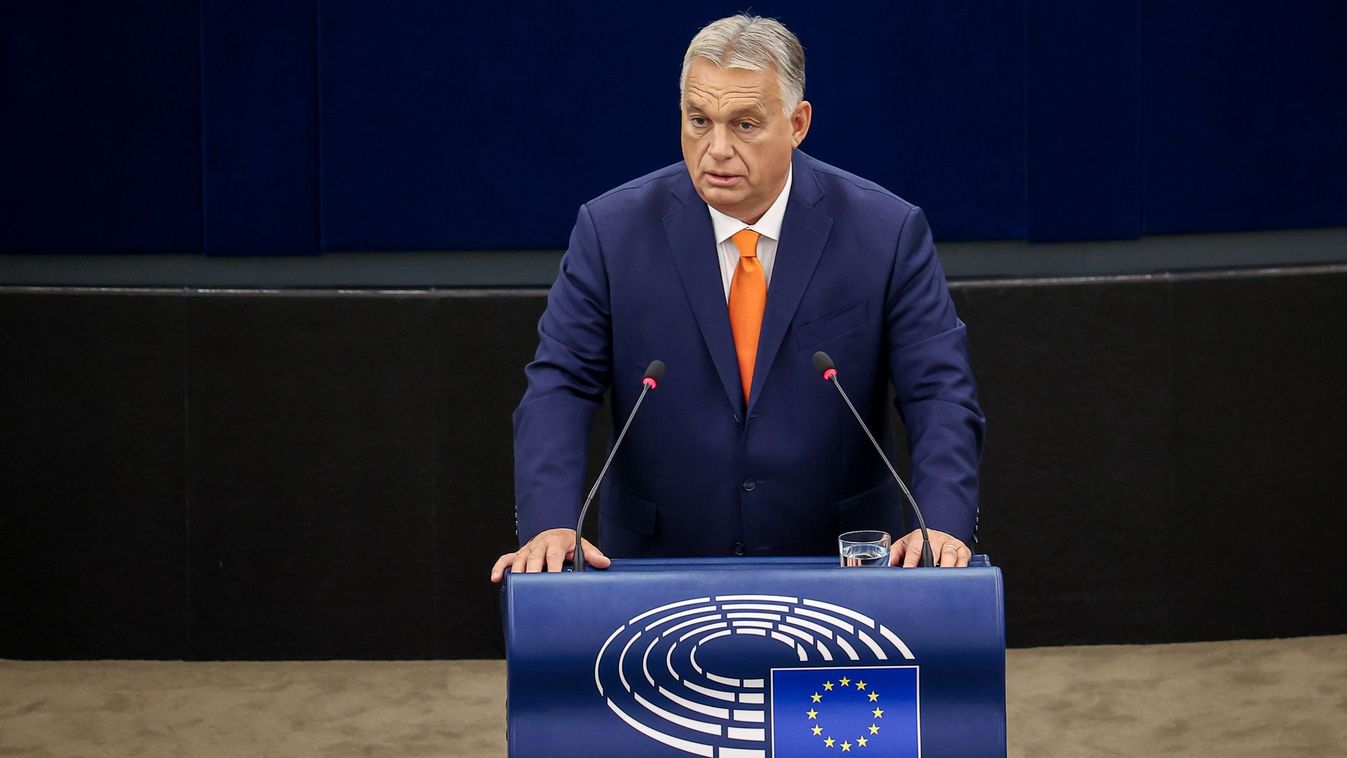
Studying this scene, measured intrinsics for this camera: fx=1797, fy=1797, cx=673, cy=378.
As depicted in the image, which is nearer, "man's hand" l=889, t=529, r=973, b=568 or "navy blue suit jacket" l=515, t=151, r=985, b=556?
"man's hand" l=889, t=529, r=973, b=568

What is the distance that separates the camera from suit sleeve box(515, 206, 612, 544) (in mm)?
2467

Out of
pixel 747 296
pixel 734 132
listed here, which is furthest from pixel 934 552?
pixel 734 132

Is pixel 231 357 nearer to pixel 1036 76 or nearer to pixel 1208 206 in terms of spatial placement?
pixel 1036 76

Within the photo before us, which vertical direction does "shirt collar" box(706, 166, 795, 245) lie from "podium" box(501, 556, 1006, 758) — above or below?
above

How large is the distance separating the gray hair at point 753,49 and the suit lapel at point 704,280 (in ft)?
0.81

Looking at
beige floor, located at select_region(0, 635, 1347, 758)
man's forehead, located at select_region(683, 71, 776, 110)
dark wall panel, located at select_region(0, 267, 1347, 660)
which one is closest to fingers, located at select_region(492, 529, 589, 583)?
man's forehead, located at select_region(683, 71, 776, 110)

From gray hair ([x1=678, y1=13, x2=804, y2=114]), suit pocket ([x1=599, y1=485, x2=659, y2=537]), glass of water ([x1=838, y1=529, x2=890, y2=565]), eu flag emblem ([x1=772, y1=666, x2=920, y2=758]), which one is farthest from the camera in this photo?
suit pocket ([x1=599, y1=485, x2=659, y2=537])

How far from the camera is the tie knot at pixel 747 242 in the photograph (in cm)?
266

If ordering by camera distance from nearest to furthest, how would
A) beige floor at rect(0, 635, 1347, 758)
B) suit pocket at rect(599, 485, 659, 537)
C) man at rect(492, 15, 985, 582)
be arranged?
1. man at rect(492, 15, 985, 582)
2. suit pocket at rect(599, 485, 659, 537)
3. beige floor at rect(0, 635, 1347, 758)

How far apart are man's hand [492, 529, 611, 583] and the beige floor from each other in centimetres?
202

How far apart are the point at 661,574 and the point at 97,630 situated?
10.5 feet

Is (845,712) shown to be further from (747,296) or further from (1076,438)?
(1076,438)

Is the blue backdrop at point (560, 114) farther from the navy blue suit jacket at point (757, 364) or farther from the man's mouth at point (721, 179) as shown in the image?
the man's mouth at point (721, 179)

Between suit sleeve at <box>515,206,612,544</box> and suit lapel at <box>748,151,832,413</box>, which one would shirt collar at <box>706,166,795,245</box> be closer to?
suit lapel at <box>748,151,832,413</box>
